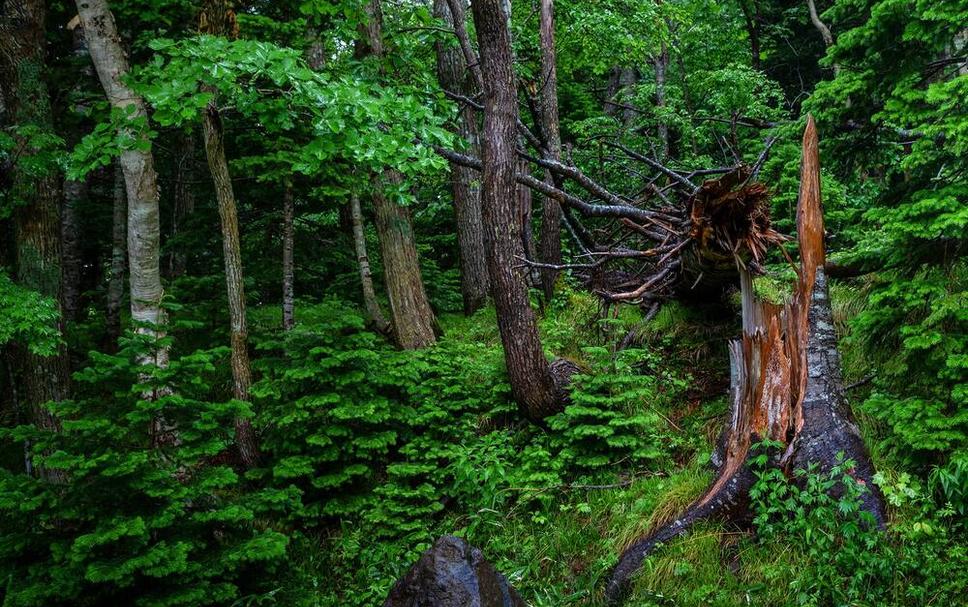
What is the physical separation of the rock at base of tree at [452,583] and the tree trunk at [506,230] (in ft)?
7.47

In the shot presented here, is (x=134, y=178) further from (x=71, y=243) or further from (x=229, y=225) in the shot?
(x=71, y=243)

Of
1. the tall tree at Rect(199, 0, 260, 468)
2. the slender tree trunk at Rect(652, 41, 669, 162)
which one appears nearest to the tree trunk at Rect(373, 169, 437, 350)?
the tall tree at Rect(199, 0, 260, 468)

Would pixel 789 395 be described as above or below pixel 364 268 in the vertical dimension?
below

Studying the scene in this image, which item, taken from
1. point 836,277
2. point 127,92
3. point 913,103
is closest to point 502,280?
point 836,277

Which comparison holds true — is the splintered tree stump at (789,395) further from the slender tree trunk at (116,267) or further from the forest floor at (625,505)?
the slender tree trunk at (116,267)

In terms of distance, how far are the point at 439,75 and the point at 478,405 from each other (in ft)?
19.9

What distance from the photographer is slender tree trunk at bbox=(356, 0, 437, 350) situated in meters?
8.84

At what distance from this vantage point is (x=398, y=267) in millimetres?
8984

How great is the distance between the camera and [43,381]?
7180mm

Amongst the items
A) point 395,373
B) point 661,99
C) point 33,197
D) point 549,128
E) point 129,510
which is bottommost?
point 129,510

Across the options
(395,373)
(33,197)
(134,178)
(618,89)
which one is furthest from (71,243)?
(618,89)

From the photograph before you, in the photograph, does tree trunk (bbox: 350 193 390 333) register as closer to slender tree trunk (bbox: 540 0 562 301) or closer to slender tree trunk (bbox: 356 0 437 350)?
slender tree trunk (bbox: 356 0 437 350)

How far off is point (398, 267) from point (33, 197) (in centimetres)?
442

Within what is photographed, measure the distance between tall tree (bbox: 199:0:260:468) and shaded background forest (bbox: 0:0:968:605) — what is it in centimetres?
3
